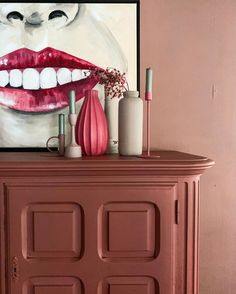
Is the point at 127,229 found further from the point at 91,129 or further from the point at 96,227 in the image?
the point at 91,129


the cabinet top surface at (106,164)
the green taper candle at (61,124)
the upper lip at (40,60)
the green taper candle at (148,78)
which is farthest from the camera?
the upper lip at (40,60)

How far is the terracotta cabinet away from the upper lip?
580 mm

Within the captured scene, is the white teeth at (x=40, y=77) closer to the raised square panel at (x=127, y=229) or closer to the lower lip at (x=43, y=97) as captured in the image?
the lower lip at (x=43, y=97)

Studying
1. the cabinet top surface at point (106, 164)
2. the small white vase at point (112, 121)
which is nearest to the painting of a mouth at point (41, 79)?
the small white vase at point (112, 121)

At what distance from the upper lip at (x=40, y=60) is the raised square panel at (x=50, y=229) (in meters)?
0.70

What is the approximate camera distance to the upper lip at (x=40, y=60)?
1710 millimetres

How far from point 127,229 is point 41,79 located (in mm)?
799

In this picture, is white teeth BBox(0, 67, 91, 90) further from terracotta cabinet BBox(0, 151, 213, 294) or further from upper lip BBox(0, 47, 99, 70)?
terracotta cabinet BBox(0, 151, 213, 294)

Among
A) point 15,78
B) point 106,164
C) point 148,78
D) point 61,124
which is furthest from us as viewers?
point 15,78

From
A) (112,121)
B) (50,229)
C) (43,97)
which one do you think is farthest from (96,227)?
(43,97)

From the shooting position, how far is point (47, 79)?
5.64 feet

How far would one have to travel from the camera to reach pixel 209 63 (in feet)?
5.86

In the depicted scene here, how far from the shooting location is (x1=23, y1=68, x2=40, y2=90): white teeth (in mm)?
1716

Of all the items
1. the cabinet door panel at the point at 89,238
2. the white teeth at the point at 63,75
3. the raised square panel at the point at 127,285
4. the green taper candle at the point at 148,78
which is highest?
the white teeth at the point at 63,75
